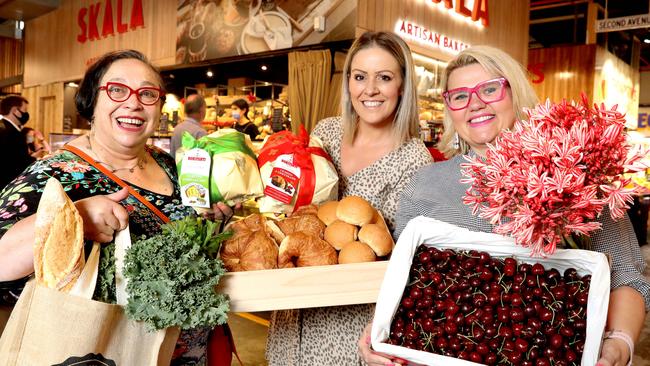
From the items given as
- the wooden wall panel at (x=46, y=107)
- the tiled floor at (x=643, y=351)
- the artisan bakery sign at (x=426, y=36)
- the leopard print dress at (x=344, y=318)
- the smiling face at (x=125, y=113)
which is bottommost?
the tiled floor at (x=643, y=351)

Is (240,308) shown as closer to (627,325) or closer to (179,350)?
(179,350)

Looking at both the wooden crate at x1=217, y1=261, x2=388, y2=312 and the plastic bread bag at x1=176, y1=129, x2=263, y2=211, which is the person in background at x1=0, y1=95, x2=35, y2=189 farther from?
the wooden crate at x1=217, y1=261, x2=388, y2=312

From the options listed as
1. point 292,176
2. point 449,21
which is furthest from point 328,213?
point 449,21

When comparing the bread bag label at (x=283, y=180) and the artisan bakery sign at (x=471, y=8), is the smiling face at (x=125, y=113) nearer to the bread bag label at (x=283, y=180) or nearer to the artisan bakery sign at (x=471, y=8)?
the bread bag label at (x=283, y=180)

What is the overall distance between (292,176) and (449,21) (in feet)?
20.4

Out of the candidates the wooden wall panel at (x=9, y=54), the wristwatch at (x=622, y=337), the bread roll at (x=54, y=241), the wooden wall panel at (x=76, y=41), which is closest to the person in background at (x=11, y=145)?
the wooden wall panel at (x=76, y=41)

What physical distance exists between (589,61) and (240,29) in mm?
7127

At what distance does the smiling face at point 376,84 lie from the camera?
6.61 feet

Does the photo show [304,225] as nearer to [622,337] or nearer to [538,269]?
[538,269]

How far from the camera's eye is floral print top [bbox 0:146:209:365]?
1.29 metres

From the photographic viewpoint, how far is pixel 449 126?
6.34ft

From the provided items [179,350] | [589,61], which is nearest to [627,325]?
[179,350]

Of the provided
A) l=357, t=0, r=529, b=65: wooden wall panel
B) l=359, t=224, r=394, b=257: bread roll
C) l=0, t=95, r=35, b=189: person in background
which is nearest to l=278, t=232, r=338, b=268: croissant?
l=359, t=224, r=394, b=257: bread roll

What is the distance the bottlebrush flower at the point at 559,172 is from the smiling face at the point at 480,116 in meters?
0.41
